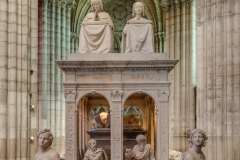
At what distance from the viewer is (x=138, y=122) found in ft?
43.0

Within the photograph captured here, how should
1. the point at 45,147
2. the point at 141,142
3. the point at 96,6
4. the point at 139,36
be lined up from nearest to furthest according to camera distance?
the point at 45,147
the point at 141,142
the point at 139,36
the point at 96,6

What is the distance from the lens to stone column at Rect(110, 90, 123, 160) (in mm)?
11156

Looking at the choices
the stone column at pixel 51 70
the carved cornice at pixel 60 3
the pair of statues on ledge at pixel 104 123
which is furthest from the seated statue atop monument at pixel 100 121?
the carved cornice at pixel 60 3

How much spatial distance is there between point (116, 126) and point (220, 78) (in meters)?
5.41

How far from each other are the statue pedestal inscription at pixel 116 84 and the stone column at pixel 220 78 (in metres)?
4.21

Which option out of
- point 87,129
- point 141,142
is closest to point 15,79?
point 87,129

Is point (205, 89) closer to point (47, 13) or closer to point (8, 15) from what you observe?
point (8, 15)

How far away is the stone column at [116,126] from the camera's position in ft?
36.6

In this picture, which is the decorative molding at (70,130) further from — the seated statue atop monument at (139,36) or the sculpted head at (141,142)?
the seated statue atop monument at (139,36)

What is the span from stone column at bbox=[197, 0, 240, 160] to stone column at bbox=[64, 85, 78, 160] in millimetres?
5733

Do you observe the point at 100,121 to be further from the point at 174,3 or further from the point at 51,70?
the point at 174,3

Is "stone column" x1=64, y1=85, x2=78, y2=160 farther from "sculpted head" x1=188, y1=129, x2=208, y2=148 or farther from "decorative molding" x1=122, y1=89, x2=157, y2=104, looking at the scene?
"sculpted head" x1=188, y1=129, x2=208, y2=148

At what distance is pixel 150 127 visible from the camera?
1295cm

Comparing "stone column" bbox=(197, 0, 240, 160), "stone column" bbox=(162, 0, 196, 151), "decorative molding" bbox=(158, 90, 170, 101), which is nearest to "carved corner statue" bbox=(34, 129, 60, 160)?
"decorative molding" bbox=(158, 90, 170, 101)
